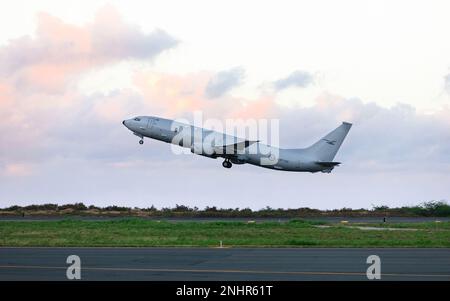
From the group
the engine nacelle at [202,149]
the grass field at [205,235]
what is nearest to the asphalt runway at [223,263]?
the grass field at [205,235]

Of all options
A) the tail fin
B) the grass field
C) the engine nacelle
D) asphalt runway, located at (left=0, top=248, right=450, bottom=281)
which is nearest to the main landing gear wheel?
the engine nacelle

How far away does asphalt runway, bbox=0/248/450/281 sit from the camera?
22.4 metres

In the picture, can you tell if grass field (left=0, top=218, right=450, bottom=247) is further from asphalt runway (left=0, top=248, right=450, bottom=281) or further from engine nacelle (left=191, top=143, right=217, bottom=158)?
engine nacelle (left=191, top=143, right=217, bottom=158)

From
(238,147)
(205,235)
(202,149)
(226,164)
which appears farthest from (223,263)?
(226,164)

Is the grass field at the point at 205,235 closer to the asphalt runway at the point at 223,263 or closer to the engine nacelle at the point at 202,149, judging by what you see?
the asphalt runway at the point at 223,263

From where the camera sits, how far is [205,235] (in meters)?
43.3

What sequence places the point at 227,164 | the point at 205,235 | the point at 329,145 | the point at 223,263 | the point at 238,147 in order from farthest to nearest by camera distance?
the point at 329,145
the point at 227,164
the point at 238,147
the point at 205,235
the point at 223,263

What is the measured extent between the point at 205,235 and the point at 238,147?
25331mm

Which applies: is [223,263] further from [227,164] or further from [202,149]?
[227,164]

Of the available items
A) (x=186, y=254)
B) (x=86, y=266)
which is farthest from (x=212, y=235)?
(x=86, y=266)

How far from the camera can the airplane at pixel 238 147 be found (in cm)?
6719

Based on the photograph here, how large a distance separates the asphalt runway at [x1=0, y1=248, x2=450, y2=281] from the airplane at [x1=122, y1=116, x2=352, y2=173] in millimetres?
34340
